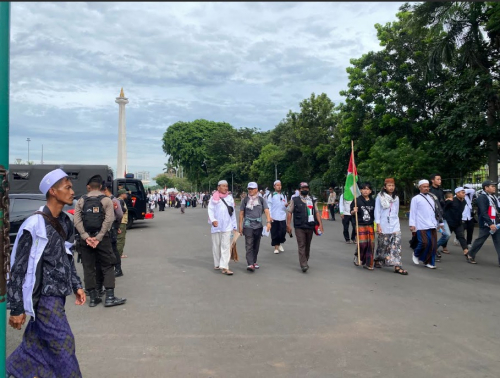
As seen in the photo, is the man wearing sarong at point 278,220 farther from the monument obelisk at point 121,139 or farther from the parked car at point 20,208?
the monument obelisk at point 121,139

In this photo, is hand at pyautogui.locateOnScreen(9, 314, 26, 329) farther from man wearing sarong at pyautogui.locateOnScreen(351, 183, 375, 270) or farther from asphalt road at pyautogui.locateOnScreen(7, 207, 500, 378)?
man wearing sarong at pyautogui.locateOnScreen(351, 183, 375, 270)

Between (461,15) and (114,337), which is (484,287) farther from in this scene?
(461,15)

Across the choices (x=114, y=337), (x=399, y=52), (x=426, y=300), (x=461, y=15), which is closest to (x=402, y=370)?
(x=426, y=300)

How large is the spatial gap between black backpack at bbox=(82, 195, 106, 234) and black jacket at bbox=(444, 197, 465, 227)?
7.66m

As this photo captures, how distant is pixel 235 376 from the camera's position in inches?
146

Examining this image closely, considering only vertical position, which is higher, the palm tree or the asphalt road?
the palm tree

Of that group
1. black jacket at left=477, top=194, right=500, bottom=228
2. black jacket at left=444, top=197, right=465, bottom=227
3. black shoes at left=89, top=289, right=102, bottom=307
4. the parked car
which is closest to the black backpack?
black shoes at left=89, top=289, right=102, bottom=307

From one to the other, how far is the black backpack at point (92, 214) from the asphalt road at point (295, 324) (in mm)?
1119

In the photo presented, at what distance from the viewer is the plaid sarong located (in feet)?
10.2

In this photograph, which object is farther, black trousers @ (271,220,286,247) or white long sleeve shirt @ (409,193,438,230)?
black trousers @ (271,220,286,247)

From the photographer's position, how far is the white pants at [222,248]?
8148 millimetres

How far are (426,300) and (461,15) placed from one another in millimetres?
13913

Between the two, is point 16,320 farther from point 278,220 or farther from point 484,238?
point 484,238

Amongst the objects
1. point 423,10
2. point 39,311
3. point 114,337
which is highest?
point 423,10
